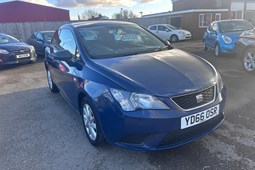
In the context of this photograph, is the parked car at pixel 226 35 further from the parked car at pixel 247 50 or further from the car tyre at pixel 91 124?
the car tyre at pixel 91 124

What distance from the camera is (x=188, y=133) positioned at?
2484 mm

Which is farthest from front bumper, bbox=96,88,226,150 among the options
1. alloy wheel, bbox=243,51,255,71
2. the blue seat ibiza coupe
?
alloy wheel, bbox=243,51,255,71

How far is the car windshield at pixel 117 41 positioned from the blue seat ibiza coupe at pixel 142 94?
15 mm

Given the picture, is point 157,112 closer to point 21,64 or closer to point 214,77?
point 214,77

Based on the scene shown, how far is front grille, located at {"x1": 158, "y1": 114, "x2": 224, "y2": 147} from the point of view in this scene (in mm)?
2383

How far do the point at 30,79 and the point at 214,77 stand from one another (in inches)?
249

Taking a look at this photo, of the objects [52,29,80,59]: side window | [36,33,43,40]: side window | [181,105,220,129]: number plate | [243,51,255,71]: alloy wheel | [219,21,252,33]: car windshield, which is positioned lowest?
[243,51,255,71]: alloy wheel

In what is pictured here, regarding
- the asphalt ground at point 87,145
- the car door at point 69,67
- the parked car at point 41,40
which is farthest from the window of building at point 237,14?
the car door at point 69,67

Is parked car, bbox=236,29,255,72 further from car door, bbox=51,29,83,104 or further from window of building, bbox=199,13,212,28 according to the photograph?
window of building, bbox=199,13,212,28

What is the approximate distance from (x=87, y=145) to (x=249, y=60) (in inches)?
198

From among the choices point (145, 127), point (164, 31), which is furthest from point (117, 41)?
point (164, 31)

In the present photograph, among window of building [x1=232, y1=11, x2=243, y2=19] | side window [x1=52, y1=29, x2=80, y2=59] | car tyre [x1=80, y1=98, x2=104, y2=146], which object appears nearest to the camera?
car tyre [x1=80, y1=98, x2=104, y2=146]

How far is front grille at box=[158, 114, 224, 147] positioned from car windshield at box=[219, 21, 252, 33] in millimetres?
6834

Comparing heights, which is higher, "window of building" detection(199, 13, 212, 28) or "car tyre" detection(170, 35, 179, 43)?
"window of building" detection(199, 13, 212, 28)
